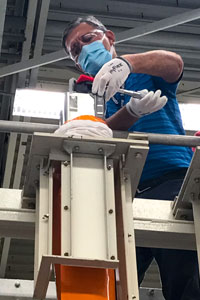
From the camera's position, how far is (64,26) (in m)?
5.41

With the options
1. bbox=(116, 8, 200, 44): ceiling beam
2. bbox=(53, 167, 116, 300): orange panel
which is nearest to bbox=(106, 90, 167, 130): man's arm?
bbox=(53, 167, 116, 300): orange panel

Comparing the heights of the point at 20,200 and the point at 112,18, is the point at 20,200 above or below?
below

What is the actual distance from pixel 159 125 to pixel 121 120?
8.9 inches

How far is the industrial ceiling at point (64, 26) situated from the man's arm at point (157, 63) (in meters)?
1.64

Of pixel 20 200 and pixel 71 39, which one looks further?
pixel 71 39

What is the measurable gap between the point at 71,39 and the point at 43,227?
1.73 meters

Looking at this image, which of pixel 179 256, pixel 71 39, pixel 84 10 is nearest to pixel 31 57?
pixel 84 10

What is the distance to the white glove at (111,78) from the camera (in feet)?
9.69

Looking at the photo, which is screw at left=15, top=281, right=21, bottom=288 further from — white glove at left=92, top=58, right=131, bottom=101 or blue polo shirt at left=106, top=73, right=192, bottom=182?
white glove at left=92, top=58, right=131, bottom=101

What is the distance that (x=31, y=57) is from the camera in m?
5.36

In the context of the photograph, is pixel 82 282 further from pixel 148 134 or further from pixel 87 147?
pixel 148 134

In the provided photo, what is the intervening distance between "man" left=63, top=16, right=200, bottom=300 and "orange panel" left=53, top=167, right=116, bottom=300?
30.5 inches

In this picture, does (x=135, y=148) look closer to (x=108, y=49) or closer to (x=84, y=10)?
(x=108, y=49)

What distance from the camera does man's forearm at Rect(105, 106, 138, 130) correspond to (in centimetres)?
306
